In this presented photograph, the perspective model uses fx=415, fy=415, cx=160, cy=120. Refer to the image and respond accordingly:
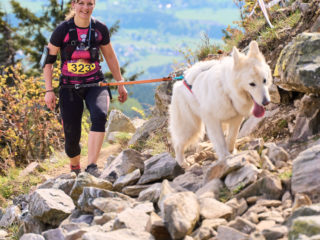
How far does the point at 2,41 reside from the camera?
24.5 metres

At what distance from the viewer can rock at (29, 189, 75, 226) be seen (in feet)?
14.9

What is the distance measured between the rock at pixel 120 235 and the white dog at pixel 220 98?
158cm

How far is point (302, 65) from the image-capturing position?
433 cm

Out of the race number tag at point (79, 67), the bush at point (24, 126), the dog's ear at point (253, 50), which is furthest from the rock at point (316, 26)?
the bush at point (24, 126)

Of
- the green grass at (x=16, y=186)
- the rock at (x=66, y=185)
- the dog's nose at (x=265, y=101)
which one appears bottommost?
the green grass at (x=16, y=186)

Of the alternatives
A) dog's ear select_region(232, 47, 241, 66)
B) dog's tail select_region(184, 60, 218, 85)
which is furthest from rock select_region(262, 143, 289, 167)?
dog's tail select_region(184, 60, 218, 85)

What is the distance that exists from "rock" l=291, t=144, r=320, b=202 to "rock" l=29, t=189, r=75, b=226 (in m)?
2.49

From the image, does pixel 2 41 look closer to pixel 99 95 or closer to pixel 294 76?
pixel 99 95

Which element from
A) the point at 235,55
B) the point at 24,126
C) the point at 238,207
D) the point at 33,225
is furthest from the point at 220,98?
the point at 24,126

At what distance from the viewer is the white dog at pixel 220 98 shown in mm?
3859

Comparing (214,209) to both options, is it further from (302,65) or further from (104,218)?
(302,65)

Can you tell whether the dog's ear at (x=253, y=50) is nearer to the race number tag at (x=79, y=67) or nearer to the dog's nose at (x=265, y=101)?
the dog's nose at (x=265, y=101)

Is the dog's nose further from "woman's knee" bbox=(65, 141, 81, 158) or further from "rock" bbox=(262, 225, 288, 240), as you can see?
"woman's knee" bbox=(65, 141, 81, 158)

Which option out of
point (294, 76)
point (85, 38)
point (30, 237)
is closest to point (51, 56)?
point (85, 38)
